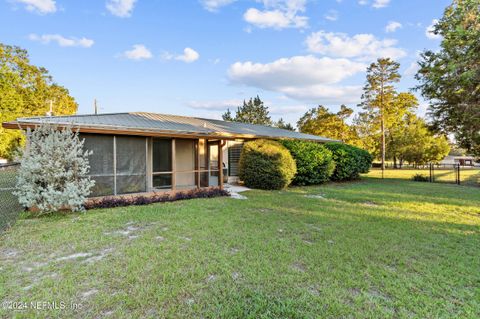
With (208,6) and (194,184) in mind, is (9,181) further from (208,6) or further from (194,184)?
(208,6)

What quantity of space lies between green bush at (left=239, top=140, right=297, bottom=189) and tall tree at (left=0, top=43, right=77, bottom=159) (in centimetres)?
1979

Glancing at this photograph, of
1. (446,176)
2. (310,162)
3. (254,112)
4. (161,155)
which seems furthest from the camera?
(254,112)

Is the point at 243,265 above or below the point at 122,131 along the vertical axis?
below

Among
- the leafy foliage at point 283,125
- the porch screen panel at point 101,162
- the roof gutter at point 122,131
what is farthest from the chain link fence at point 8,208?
the leafy foliage at point 283,125

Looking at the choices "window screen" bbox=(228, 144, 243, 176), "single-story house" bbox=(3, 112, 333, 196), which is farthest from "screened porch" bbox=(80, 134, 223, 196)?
"window screen" bbox=(228, 144, 243, 176)

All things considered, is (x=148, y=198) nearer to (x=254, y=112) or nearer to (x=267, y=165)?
(x=267, y=165)

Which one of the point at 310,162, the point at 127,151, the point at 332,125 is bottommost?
the point at 310,162

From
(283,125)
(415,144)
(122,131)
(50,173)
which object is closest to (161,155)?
(122,131)

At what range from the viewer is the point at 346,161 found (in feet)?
47.2

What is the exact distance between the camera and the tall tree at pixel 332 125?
26172 mm

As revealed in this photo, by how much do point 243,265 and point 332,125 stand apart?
25053mm

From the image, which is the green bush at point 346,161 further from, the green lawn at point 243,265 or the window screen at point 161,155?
the window screen at point 161,155

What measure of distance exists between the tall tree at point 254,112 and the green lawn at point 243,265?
107 ft

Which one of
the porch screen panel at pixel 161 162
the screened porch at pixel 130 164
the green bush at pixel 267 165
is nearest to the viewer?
the screened porch at pixel 130 164
